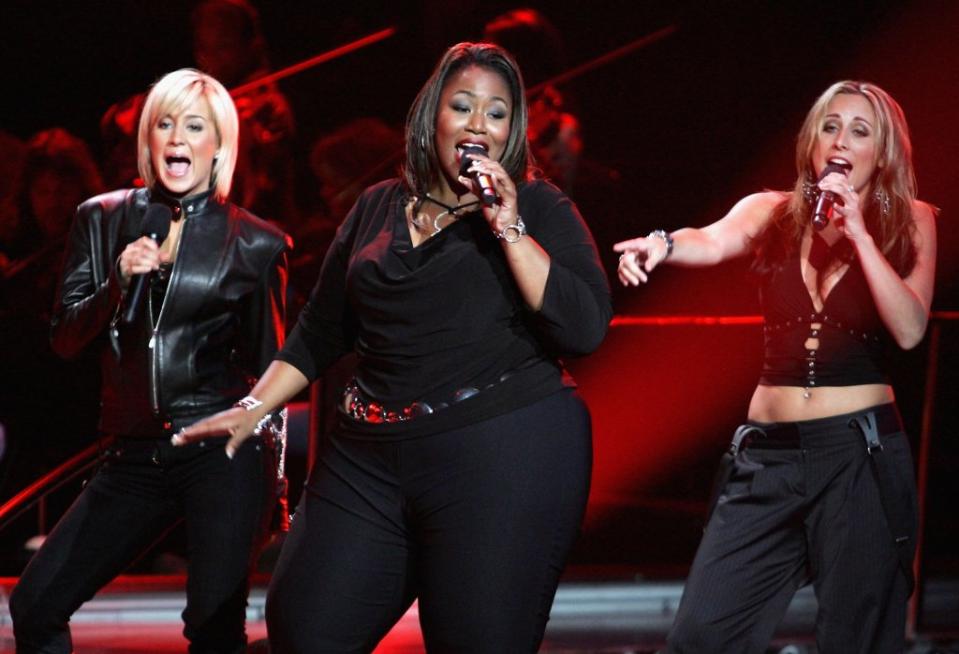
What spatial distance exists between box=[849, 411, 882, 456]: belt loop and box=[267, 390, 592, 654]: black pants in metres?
1.02

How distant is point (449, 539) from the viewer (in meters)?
2.56

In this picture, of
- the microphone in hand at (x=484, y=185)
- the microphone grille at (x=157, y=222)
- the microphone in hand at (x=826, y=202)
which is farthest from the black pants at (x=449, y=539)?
the microphone grille at (x=157, y=222)

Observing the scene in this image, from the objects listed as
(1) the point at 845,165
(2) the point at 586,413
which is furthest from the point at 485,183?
(1) the point at 845,165

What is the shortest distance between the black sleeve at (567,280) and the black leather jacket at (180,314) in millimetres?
1087

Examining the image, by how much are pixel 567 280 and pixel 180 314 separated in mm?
1284

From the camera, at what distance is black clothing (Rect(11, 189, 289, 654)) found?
129 inches

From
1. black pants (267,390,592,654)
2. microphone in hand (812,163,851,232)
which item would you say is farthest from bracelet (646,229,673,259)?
black pants (267,390,592,654)

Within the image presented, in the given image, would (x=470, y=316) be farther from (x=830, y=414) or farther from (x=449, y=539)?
(x=830, y=414)

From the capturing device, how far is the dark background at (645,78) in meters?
7.36

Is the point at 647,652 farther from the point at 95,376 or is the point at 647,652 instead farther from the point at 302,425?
the point at 95,376

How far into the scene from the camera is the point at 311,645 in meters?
2.58

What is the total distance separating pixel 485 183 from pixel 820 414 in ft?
4.47

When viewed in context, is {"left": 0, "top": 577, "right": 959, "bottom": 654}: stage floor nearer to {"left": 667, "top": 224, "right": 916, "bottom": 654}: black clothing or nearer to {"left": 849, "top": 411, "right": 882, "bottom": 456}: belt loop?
{"left": 667, "top": 224, "right": 916, "bottom": 654}: black clothing

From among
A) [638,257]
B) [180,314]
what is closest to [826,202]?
[638,257]
